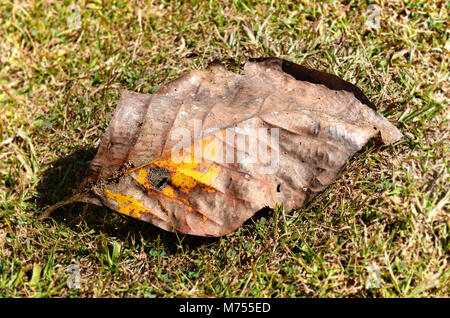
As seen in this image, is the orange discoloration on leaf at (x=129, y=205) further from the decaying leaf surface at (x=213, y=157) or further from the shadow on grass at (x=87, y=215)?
the shadow on grass at (x=87, y=215)

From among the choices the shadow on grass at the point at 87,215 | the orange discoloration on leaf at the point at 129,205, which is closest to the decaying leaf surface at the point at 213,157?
the orange discoloration on leaf at the point at 129,205

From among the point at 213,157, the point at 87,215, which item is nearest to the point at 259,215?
the point at 213,157

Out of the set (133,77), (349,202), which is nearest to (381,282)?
(349,202)

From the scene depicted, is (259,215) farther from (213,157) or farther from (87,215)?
(87,215)

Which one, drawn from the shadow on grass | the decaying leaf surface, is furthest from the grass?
the decaying leaf surface
